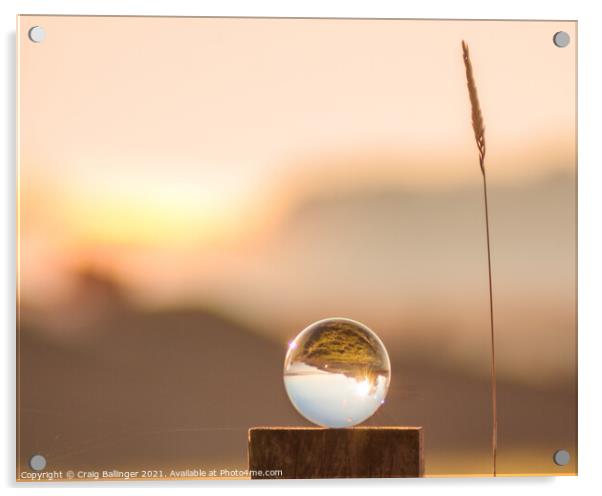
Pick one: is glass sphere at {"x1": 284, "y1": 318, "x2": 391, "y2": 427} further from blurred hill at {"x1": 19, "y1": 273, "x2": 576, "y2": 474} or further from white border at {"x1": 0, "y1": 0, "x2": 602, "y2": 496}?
white border at {"x1": 0, "y1": 0, "x2": 602, "y2": 496}

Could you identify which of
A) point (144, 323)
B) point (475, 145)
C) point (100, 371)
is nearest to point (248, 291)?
point (144, 323)

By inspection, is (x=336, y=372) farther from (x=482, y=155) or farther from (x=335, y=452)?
(x=482, y=155)

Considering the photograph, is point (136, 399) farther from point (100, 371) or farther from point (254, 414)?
point (254, 414)

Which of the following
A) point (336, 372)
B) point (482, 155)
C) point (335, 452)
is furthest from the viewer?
point (482, 155)

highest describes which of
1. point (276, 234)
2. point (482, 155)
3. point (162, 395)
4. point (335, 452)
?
point (482, 155)
